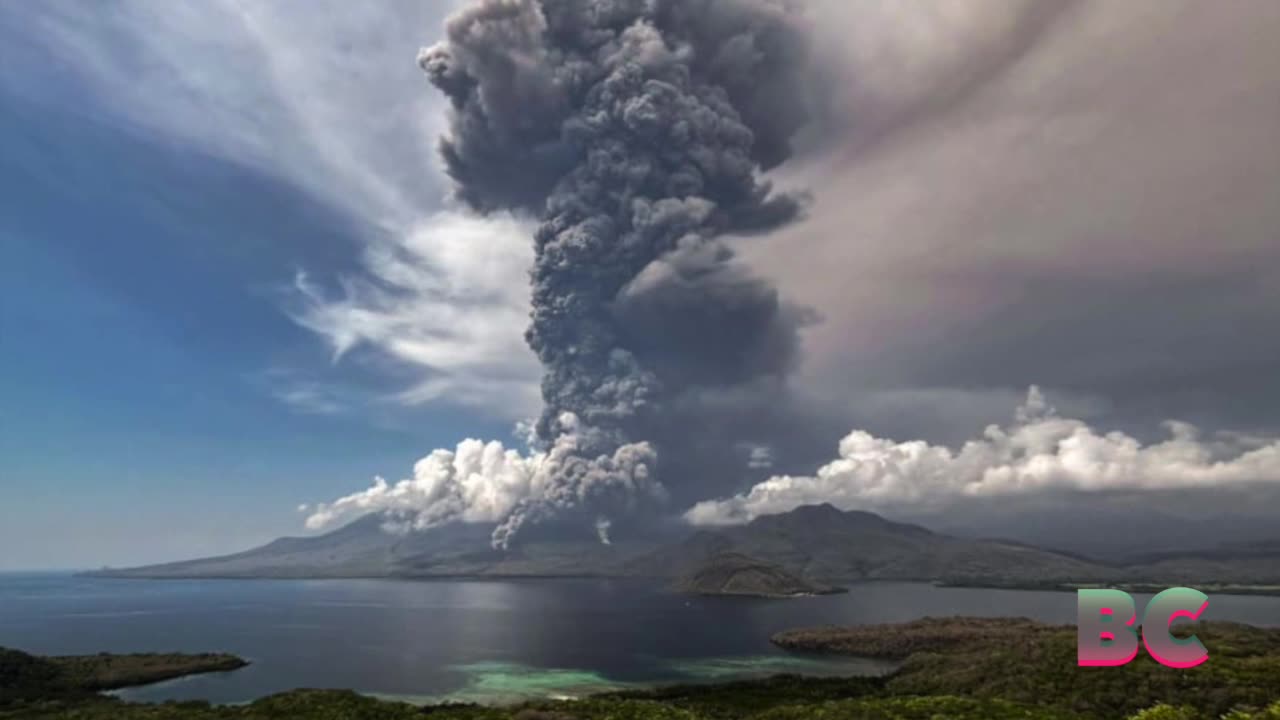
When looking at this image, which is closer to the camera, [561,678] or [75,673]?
[75,673]

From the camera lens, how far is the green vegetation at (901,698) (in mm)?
68688

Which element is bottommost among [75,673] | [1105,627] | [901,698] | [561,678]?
[75,673]

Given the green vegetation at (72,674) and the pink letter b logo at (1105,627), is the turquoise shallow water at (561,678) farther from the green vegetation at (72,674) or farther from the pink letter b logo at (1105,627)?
the pink letter b logo at (1105,627)

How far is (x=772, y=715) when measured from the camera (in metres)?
90.3

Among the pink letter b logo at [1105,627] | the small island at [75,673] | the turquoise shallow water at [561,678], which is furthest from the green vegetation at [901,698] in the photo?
the turquoise shallow water at [561,678]

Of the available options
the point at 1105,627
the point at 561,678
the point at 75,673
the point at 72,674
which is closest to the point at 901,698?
the point at 1105,627

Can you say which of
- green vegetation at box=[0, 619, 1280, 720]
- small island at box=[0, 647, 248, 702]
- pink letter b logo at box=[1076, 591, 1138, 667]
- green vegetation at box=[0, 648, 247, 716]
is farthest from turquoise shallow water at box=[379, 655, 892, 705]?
pink letter b logo at box=[1076, 591, 1138, 667]

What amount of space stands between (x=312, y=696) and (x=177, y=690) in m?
84.9

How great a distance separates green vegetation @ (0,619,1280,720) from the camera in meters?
68.7

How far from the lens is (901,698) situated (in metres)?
74.9

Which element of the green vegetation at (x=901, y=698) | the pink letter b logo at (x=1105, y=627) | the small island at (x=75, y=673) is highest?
the pink letter b logo at (x=1105, y=627)

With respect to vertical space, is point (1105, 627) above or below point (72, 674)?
above

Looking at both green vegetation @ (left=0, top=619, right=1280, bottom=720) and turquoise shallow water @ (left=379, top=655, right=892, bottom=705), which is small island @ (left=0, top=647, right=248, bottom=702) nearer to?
green vegetation @ (left=0, top=619, right=1280, bottom=720)

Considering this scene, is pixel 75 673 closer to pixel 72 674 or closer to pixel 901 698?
pixel 72 674
